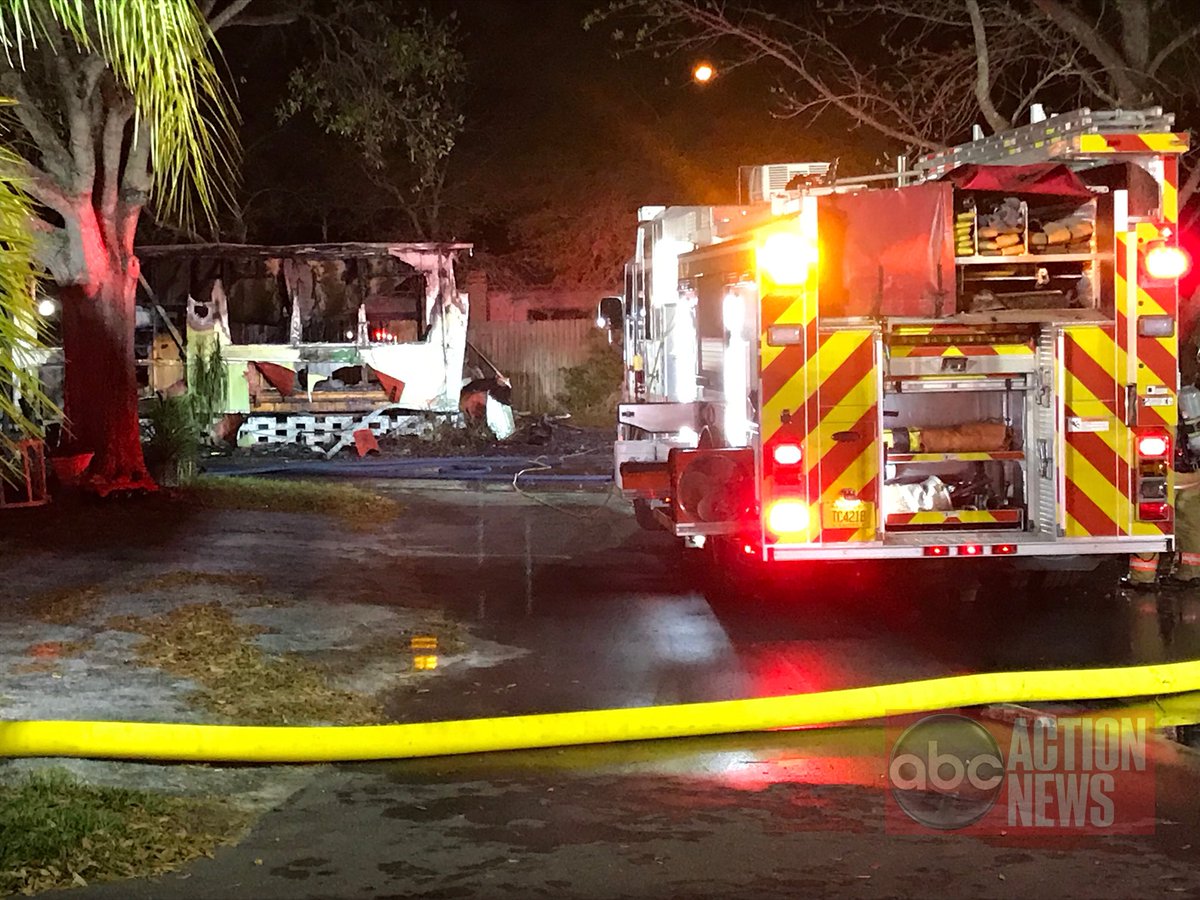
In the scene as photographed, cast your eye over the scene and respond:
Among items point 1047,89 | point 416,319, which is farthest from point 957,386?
point 416,319

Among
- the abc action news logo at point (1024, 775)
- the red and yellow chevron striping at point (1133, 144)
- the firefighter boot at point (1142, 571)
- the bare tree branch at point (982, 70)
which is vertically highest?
the bare tree branch at point (982, 70)

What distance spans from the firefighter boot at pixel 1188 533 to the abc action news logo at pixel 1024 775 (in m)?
3.20

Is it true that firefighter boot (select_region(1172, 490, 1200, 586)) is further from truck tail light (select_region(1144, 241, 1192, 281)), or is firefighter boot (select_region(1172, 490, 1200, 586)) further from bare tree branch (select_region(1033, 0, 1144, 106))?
bare tree branch (select_region(1033, 0, 1144, 106))

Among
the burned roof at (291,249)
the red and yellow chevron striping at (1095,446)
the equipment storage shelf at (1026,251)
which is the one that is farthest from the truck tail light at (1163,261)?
the burned roof at (291,249)

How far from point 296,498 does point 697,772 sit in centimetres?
956

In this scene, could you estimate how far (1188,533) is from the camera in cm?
996

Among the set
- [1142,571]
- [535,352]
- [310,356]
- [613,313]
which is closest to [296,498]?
[613,313]

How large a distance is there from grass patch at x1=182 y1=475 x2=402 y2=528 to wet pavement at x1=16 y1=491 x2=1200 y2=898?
10.5ft

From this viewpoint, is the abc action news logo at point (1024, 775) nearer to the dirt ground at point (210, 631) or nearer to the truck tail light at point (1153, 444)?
the truck tail light at point (1153, 444)

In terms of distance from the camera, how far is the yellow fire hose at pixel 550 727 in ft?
20.0

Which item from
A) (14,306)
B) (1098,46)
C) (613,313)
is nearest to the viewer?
(14,306)

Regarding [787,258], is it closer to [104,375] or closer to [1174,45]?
[1174,45]

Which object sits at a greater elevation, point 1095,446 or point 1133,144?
point 1133,144

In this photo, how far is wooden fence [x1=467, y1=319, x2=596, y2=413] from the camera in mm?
25922
